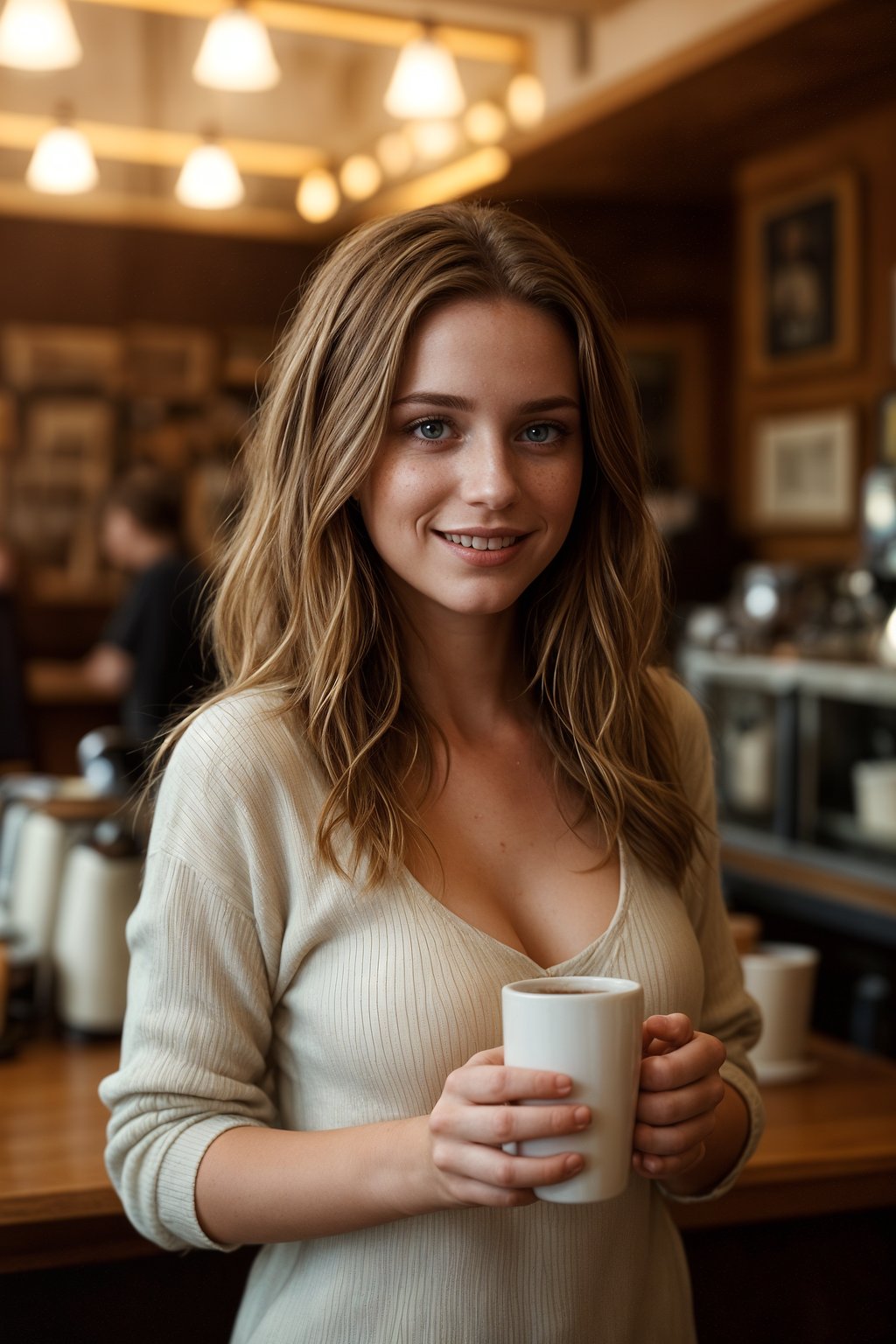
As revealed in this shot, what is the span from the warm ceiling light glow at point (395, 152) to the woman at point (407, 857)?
16.3 feet

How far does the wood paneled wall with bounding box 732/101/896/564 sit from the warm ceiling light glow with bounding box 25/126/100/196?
7.60ft

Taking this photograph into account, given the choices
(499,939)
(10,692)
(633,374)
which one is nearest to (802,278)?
(10,692)

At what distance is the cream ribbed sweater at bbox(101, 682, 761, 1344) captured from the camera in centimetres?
116

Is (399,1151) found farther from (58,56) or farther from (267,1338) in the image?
(58,56)

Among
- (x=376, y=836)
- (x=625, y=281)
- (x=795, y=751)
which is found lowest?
(x=795, y=751)

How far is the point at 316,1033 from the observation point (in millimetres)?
1194

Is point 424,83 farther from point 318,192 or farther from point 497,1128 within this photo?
point 497,1128

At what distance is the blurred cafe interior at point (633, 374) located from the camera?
5.27ft

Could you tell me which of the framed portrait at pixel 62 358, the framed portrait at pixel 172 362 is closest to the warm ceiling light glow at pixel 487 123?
the framed portrait at pixel 172 362

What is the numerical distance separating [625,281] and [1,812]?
4606 mm

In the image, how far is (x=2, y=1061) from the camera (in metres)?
1.82

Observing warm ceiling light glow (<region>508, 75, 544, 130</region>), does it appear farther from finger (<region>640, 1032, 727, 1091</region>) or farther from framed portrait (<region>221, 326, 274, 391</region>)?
finger (<region>640, 1032, 727, 1091</region>)

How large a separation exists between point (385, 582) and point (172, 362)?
5983 millimetres

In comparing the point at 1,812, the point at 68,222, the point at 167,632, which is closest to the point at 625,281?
the point at 68,222
